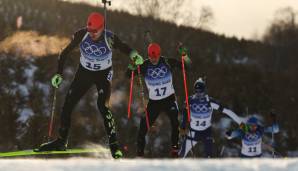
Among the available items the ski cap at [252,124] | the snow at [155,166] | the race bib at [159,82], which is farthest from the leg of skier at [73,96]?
the ski cap at [252,124]

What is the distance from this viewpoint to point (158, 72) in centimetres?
788

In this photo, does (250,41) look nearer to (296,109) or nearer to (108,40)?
(296,109)

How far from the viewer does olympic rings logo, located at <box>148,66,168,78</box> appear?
7879mm

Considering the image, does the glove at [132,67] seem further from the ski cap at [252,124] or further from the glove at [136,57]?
the ski cap at [252,124]

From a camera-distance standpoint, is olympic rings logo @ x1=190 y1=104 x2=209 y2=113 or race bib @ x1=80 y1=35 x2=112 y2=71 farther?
olympic rings logo @ x1=190 y1=104 x2=209 y2=113

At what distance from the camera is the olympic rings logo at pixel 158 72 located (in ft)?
25.8

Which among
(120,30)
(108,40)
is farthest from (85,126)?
(108,40)

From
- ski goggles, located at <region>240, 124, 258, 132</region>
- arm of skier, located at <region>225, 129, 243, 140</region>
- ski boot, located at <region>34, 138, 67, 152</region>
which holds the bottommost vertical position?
arm of skier, located at <region>225, 129, 243, 140</region>

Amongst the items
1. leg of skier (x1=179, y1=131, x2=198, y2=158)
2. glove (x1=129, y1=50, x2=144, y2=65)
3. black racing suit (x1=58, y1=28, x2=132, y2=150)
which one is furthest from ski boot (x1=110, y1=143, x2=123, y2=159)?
leg of skier (x1=179, y1=131, x2=198, y2=158)

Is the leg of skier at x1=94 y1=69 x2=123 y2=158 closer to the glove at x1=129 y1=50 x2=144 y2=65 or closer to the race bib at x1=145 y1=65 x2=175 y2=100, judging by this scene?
the glove at x1=129 y1=50 x2=144 y2=65

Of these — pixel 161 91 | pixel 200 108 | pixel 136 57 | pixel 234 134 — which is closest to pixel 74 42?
pixel 136 57

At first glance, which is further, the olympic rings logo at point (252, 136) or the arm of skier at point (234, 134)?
the olympic rings logo at point (252, 136)

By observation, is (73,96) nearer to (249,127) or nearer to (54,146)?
(54,146)

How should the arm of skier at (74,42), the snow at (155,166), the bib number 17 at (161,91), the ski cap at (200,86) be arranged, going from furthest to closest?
the ski cap at (200,86)
the bib number 17 at (161,91)
the arm of skier at (74,42)
the snow at (155,166)
